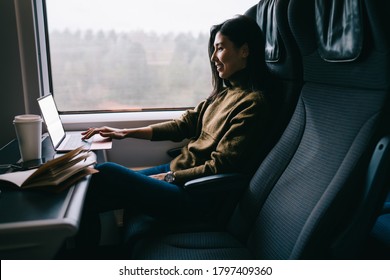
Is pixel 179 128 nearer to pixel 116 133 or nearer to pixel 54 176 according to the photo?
pixel 116 133

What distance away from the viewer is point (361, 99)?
38.9 inches

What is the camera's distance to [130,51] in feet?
6.79

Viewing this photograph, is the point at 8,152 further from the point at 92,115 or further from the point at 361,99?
the point at 361,99

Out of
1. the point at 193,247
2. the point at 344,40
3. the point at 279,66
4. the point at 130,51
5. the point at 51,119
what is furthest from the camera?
the point at 130,51

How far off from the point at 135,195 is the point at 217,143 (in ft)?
1.34

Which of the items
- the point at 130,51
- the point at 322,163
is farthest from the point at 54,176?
the point at 130,51

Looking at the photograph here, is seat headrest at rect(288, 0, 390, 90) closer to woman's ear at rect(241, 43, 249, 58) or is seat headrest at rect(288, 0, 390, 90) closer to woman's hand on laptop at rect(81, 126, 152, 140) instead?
woman's ear at rect(241, 43, 249, 58)

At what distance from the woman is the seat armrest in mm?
70

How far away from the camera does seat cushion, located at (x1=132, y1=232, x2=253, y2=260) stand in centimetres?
117

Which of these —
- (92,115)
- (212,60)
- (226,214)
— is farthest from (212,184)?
(92,115)

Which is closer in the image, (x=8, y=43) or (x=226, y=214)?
(x=226, y=214)

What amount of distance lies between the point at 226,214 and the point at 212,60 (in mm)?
689

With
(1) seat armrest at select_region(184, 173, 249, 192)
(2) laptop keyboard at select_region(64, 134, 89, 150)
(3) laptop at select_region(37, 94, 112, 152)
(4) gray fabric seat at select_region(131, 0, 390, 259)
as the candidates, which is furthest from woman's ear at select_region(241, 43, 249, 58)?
(2) laptop keyboard at select_region(64, 134, 89, 150)

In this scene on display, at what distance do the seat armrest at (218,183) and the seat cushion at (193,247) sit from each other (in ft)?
0.54
